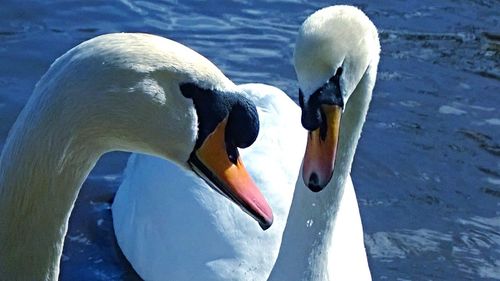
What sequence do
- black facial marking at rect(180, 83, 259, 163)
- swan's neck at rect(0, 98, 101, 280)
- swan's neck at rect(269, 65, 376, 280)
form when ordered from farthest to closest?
swan's neck at rect(269, 65, 376, 280), black facial marking at rect(180, 83, 259, 163), swan's neck at rect(0, 98, 101, 280)

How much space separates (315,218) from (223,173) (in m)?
2.20

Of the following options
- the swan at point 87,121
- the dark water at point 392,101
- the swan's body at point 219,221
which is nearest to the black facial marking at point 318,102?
the swan's body at point 219,221

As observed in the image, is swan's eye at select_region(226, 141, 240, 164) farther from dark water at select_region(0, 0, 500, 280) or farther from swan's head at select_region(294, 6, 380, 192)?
dark water at select_region(0, 0, 500, 280)

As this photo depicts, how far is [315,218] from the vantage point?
5.75m

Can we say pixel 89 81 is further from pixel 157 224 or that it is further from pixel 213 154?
pixel 157 224

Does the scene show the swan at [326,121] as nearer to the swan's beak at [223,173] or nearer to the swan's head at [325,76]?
the swan's head at [325,76]

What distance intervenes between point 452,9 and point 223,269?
4.24m

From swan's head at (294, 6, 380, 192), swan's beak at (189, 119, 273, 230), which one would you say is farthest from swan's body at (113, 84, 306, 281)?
swan's beak at (189, 119, 273, 230)

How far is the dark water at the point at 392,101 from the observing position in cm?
743

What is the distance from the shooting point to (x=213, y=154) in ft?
11.6

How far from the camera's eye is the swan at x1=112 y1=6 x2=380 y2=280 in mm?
5238

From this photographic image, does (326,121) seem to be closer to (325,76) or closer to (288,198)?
(325,76)

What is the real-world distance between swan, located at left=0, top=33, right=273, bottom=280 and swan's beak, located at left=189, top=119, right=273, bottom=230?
0.06 metres

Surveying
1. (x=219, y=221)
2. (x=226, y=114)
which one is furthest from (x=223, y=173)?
(x=219, y=221)
